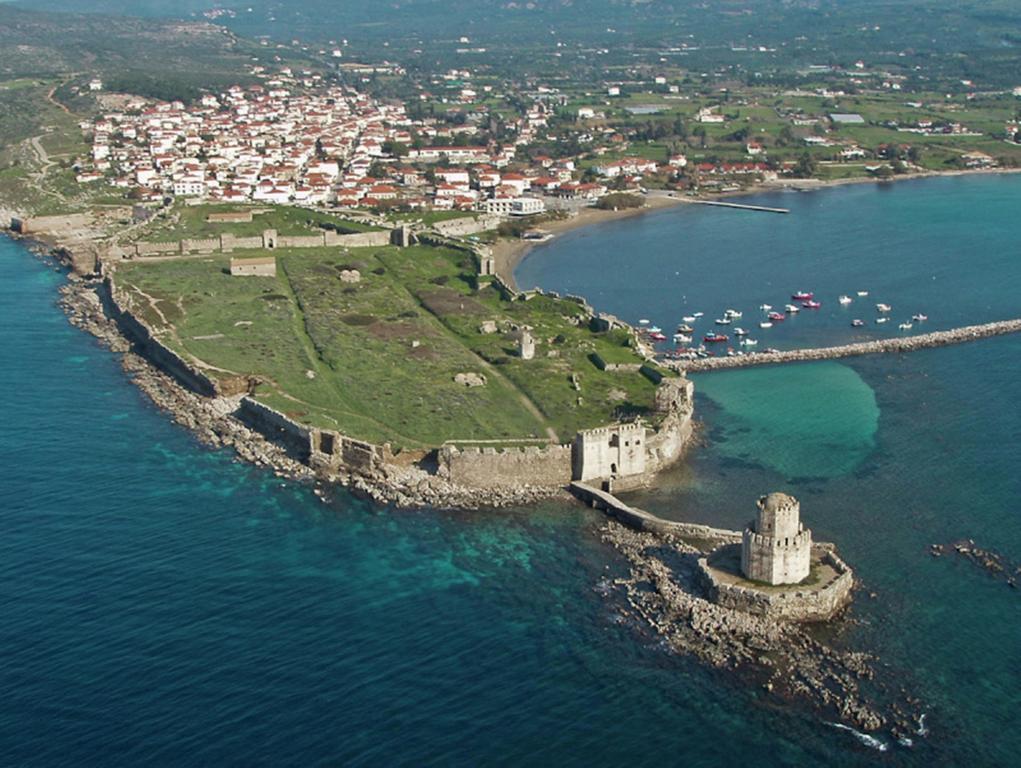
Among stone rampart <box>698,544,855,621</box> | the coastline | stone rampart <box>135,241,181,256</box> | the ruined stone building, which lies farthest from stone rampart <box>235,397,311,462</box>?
stone rampart <box>135,241,181,256</box>

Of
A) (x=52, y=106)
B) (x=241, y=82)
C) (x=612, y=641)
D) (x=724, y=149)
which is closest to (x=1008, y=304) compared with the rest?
(x=612, y=641)

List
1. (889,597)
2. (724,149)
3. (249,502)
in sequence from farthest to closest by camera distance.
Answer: (724,149) < (249,502) < (889,597)

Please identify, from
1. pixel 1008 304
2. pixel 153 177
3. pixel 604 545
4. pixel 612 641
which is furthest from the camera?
pixel 153 177

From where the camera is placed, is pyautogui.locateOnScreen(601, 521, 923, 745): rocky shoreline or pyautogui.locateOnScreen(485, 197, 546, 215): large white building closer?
pyautogui.locateOnScreen(601, 521, 923, 745): rocky shoreline

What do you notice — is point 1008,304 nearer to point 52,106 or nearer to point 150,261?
point 150,261

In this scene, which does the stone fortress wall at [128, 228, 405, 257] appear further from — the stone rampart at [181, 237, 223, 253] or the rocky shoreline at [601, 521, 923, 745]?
the rocky shoreline at [601, 521, 923, 745]
